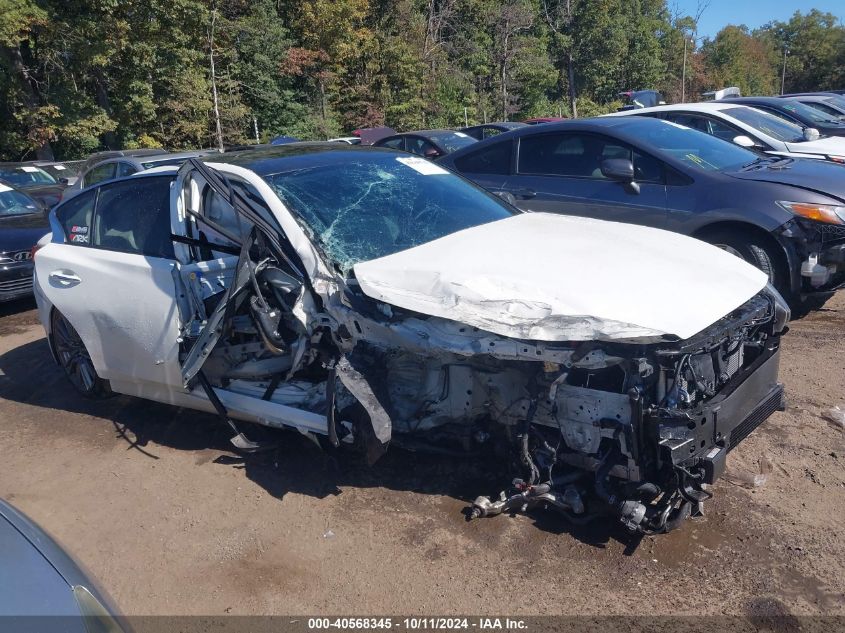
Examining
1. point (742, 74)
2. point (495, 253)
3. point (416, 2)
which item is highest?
point (416, 2)

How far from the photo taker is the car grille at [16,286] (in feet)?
27.3

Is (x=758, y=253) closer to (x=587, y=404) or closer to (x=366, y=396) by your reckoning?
(x=587, y=404)

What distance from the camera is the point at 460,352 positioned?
3133mm

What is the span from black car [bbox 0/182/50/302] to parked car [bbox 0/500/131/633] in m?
6.82

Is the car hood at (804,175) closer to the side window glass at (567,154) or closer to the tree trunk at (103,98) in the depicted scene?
the side window glass at (567,154)

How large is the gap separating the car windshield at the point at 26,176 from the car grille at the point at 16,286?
27.3ft

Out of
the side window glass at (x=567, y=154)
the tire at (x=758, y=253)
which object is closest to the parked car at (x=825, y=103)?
the side window glass at (x=567, y=154)

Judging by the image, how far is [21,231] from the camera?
8.97m

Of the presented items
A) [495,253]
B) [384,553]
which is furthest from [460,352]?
[384,553]

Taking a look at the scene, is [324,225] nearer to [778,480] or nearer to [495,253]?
[495,253]

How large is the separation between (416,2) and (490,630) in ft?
133

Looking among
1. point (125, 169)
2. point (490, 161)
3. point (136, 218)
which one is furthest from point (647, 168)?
point (125, 169)

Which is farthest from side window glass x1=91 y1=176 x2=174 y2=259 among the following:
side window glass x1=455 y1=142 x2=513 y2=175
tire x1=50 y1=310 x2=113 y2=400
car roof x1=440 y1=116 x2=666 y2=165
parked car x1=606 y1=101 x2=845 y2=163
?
parked car x1=606 y1=101 x2=845 y2=163

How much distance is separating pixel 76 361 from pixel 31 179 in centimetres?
1261
